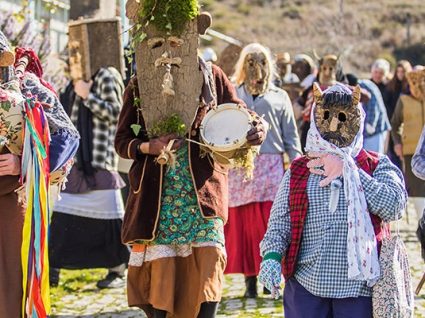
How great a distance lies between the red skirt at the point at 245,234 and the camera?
7527 millimetres

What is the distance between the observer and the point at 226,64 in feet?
33.0

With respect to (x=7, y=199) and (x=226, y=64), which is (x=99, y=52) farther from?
(x=7, y=199)

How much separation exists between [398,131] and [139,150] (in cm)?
569

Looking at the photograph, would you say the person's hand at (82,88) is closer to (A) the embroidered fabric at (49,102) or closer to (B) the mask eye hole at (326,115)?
(A) the embroidered fabric at (49,102)

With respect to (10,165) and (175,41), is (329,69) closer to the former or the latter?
(175,41)

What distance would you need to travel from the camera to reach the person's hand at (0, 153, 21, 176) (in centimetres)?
483

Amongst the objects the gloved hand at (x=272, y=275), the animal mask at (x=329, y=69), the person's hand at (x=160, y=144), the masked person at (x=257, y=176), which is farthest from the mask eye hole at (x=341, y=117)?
the animal mask at (x=329, y=69)

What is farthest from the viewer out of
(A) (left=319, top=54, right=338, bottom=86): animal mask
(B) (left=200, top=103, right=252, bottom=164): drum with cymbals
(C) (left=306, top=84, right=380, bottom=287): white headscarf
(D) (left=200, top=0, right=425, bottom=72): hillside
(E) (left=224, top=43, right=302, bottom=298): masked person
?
(D) (left=200, top=0, right=425, bottom=72): hillside

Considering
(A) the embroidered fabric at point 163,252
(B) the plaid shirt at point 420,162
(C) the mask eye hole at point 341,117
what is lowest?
(A) the embroidered fabric at point 163,252

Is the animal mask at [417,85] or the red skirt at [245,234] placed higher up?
the animal mask at [417,85]

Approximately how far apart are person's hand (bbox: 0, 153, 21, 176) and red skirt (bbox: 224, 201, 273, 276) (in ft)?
9.66

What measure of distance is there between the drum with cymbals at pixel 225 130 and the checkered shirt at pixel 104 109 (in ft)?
7.52

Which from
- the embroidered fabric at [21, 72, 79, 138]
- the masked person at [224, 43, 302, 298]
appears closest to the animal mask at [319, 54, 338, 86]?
the masked person at [224, 43, 302, 298]

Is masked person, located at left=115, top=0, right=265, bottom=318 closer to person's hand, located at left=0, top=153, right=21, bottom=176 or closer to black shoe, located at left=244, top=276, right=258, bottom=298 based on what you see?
person's hand, located at left=0, top=153, right=21, bottom=176
